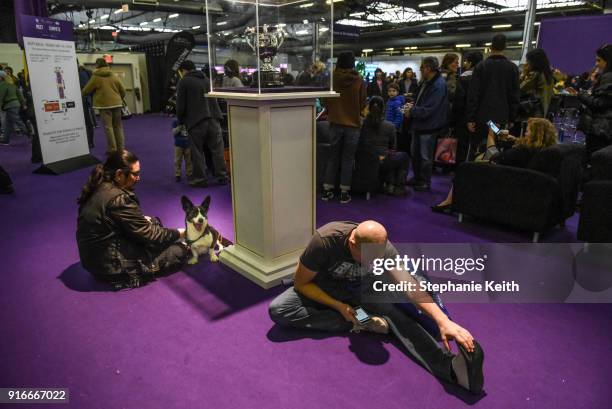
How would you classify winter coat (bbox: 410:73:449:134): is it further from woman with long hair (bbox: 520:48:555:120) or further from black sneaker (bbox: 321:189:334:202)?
black sneaker (bbox: 321:189:334:202)

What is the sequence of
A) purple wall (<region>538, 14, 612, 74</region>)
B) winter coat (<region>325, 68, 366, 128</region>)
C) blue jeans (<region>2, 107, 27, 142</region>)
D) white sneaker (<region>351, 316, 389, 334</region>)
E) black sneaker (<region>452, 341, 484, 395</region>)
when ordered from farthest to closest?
purple wall (<region>538, 14, 612, 74</region>)
blue jeans (<region>2, 107, 27, 142</region>)
winter coat (<region>325, 68, 366, 128</region>)
white sneaker (<region>351, 316, 389, 334</region>)
black sneaker (<region>452, 341, 484, 395</region>)

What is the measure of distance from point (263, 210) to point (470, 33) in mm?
16325

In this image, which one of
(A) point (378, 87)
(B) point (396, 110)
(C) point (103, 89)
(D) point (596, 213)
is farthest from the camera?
(A) point (378, 87)

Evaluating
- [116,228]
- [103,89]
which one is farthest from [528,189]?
[103,89]

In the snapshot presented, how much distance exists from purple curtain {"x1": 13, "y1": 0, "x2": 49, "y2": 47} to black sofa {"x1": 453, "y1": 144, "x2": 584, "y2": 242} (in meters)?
5.66

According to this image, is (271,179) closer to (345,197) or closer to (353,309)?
(353,309)

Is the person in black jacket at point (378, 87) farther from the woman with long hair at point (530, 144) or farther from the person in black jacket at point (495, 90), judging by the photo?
the woman with long hair at point (530, 144)

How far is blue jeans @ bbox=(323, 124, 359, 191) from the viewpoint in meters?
4.23

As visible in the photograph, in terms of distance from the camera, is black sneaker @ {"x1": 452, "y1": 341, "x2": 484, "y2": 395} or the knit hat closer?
black sneaker @ {"x1": 452, "y1": 341, "x2": 484, "y2": 395}

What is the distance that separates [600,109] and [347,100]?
96.6 inches

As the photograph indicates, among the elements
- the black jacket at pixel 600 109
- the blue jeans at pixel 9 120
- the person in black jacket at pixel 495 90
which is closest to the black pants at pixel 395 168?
the person in black jacket at pixel 495 90

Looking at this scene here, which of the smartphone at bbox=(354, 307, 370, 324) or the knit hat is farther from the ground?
the knit hat

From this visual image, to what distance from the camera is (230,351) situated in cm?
208

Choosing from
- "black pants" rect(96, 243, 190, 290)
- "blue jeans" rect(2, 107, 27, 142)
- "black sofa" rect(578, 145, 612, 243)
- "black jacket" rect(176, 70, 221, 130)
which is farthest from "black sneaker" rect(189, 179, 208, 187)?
"blue jeans" rect(2, 107, 27, 142)
